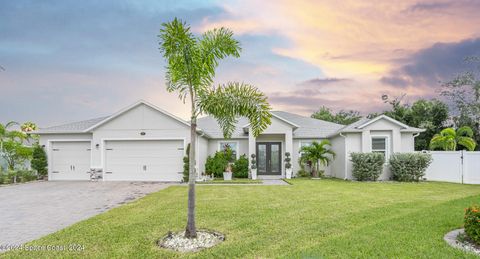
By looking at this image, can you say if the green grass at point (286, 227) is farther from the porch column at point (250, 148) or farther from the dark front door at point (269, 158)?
the dark front door at point (269, 158)

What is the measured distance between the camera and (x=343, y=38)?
13.2 meters

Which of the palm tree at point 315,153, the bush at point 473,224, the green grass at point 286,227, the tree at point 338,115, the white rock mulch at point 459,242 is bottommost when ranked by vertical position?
the green grass at point 286,227

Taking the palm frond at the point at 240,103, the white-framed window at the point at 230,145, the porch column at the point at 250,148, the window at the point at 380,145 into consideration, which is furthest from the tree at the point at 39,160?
the window at the point at 380,145

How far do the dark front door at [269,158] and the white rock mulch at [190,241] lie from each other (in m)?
13.9

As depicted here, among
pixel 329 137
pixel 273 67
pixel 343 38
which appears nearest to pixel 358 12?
pixel 343 38

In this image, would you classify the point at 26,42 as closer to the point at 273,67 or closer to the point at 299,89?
the point at 273,67

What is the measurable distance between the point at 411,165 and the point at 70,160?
749 inches

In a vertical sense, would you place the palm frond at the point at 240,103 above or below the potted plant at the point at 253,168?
above

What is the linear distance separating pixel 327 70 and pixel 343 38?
365 cm

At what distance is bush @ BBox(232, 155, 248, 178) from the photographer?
18.6m

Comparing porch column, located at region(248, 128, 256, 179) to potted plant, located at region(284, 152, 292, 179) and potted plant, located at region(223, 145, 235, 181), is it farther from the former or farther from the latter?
potted plant, located at region(284, 152, 292, 179)

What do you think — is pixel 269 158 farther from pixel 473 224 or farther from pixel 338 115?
pixel 338 115

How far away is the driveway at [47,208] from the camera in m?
6.51

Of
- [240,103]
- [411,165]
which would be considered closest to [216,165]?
[411,165]
